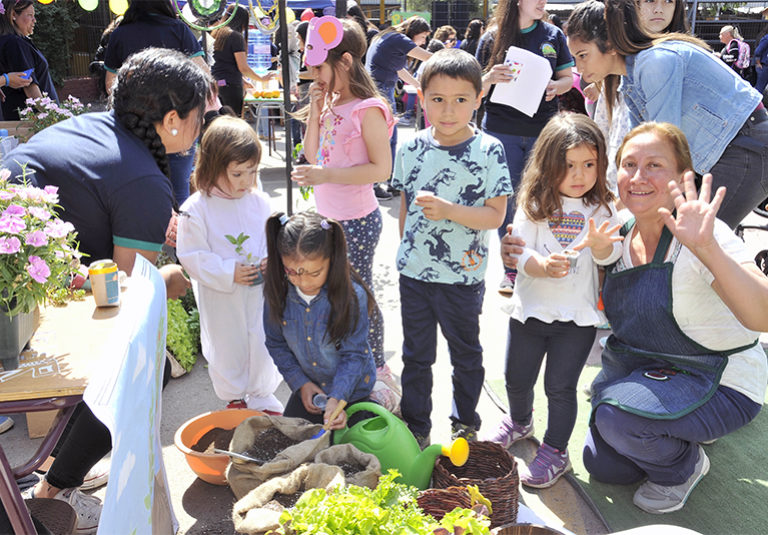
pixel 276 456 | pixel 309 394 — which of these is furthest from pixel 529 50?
pixel 276 456

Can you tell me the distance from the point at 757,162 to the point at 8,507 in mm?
3039

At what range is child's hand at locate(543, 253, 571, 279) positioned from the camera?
2.34m

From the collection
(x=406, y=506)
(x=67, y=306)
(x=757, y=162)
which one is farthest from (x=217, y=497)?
(x=757, y=162)

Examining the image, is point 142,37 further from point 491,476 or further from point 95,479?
point 491,476

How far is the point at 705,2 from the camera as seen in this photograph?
1644cm

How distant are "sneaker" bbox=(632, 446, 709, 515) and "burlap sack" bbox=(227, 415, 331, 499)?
123cm

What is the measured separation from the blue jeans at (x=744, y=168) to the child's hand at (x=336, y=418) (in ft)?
6.34

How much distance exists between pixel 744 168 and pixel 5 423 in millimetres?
3448

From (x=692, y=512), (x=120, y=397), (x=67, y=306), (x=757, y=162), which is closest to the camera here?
(x=120, y=397)

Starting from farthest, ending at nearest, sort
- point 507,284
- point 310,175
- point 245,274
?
point 507,284
point 310,175
point 245,274

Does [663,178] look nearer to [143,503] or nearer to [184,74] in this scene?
[184,74]

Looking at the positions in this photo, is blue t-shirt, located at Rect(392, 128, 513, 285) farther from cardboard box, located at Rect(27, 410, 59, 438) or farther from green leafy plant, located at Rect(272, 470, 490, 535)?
cardboard box, located at Rect(27, 410, 59, 438)

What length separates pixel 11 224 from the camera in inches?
69.2

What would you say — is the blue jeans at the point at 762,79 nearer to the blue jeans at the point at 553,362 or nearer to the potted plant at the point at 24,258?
the blue jeans at the point at 553,362
